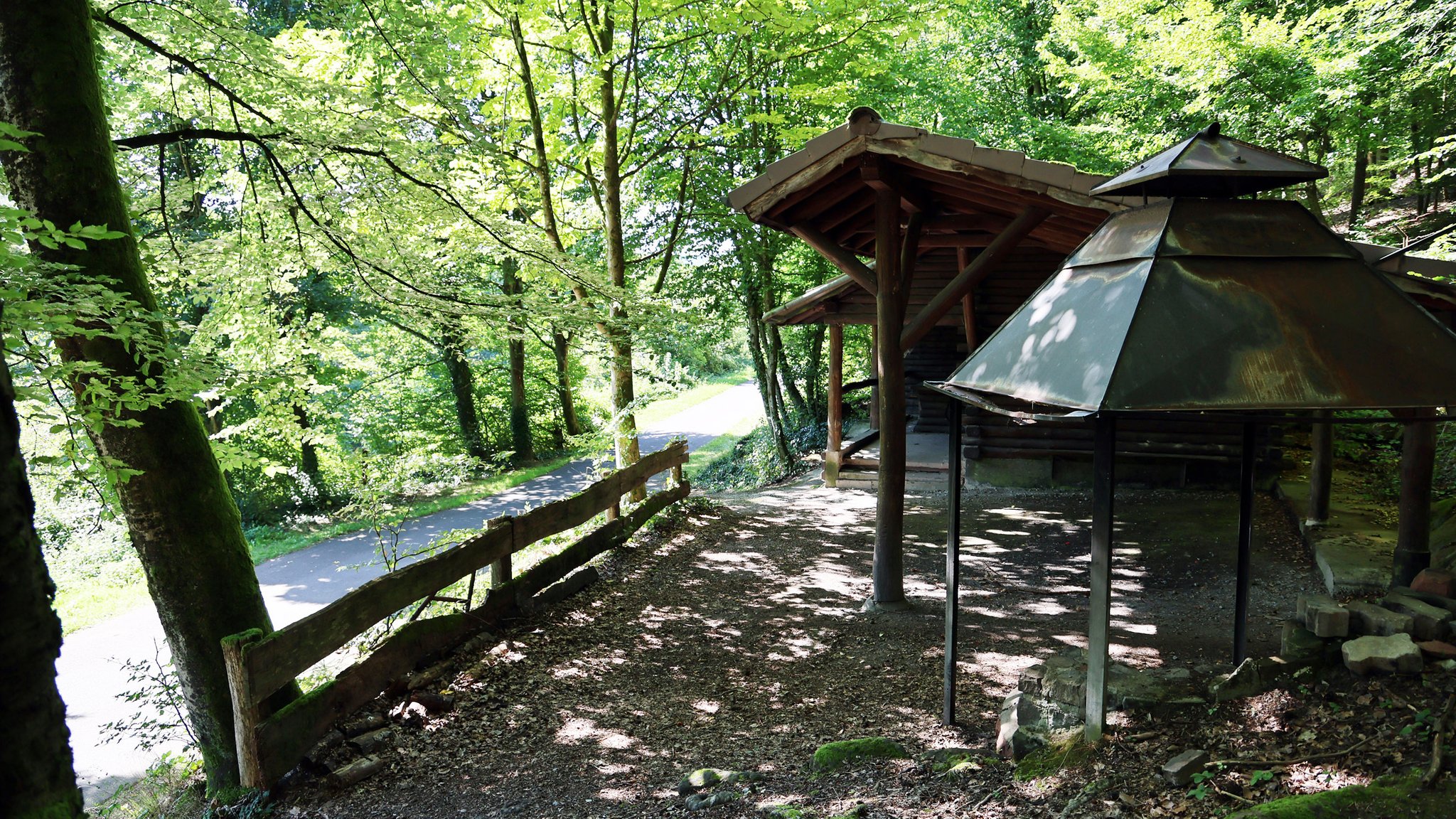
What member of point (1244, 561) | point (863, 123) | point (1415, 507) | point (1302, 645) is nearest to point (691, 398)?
point (863, 123)

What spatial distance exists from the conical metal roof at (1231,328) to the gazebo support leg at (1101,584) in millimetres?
464

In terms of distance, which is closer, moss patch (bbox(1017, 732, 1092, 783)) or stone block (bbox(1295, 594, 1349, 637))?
moss patch (bbox(1017, 732, 1092, 783))

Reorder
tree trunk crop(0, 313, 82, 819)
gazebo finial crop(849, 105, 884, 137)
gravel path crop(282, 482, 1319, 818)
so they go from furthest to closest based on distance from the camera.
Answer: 1. gazebo finial crop(849, 105, 884, 137)
2. gravel path crop(282, 482, 1319, 818)
3. tree trunk crop(0, 313, 82, 819)

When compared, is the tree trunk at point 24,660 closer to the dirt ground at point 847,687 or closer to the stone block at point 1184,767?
the dirt ground at point 847,687

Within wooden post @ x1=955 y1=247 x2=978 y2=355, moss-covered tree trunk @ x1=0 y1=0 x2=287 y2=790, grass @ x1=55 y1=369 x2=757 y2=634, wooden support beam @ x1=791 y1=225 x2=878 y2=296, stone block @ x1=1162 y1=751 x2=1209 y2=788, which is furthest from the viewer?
wooden post @ x1=955 y1=247 x2=978 y2=355

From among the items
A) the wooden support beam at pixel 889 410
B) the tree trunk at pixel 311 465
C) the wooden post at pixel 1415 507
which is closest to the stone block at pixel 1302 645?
the wooden post at pixel 1415 507

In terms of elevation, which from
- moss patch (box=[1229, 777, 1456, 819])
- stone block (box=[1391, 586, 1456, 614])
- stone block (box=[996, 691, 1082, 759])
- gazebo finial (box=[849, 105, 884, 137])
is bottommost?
stone block (box=[996, 691, 1082, 759])

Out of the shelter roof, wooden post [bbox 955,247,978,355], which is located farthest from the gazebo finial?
wooden post [bbox 955,247,978,355]

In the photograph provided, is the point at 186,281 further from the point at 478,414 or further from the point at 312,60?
the point at 478,414

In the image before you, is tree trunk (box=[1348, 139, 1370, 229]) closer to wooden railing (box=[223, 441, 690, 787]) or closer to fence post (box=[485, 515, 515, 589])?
wooden railing (box=[223, 441, 690, 787])

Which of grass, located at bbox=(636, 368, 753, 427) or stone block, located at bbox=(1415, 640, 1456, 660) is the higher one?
stone block, located at bbox=(1415, 640, 1456, 660)

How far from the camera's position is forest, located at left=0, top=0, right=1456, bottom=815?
16.4 ft

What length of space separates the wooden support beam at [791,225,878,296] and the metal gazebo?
11.3 feet

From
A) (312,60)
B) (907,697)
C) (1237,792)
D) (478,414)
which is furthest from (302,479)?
(478,414)
